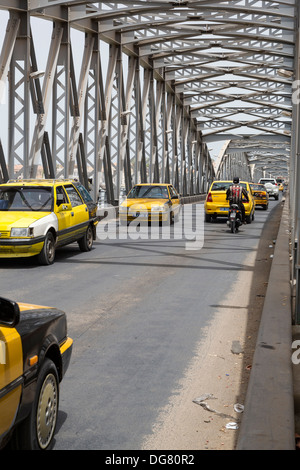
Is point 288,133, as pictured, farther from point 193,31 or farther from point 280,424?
point 280,424

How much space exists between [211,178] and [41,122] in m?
65.1

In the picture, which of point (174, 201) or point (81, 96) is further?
point (81, 96)

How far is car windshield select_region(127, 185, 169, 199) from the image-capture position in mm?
24781

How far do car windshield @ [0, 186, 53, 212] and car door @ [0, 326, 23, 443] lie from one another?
401 inches

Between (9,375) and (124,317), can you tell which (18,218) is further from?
(9,375)

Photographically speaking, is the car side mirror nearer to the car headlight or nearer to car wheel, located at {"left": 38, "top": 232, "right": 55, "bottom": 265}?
the car headlight

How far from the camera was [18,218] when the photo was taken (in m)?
13.0

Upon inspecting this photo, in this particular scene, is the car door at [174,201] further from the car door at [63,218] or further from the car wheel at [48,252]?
the car wheel at [48,252]

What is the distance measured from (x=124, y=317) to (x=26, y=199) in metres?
6.35

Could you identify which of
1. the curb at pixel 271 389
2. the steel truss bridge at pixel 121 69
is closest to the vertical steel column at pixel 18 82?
the steel truss bridge at pixel 121 69

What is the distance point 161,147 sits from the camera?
48312 millimetres

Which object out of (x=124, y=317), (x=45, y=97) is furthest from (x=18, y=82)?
(x=124, y=317)

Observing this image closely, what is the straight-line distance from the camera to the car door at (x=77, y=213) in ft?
Answer: 48.0
